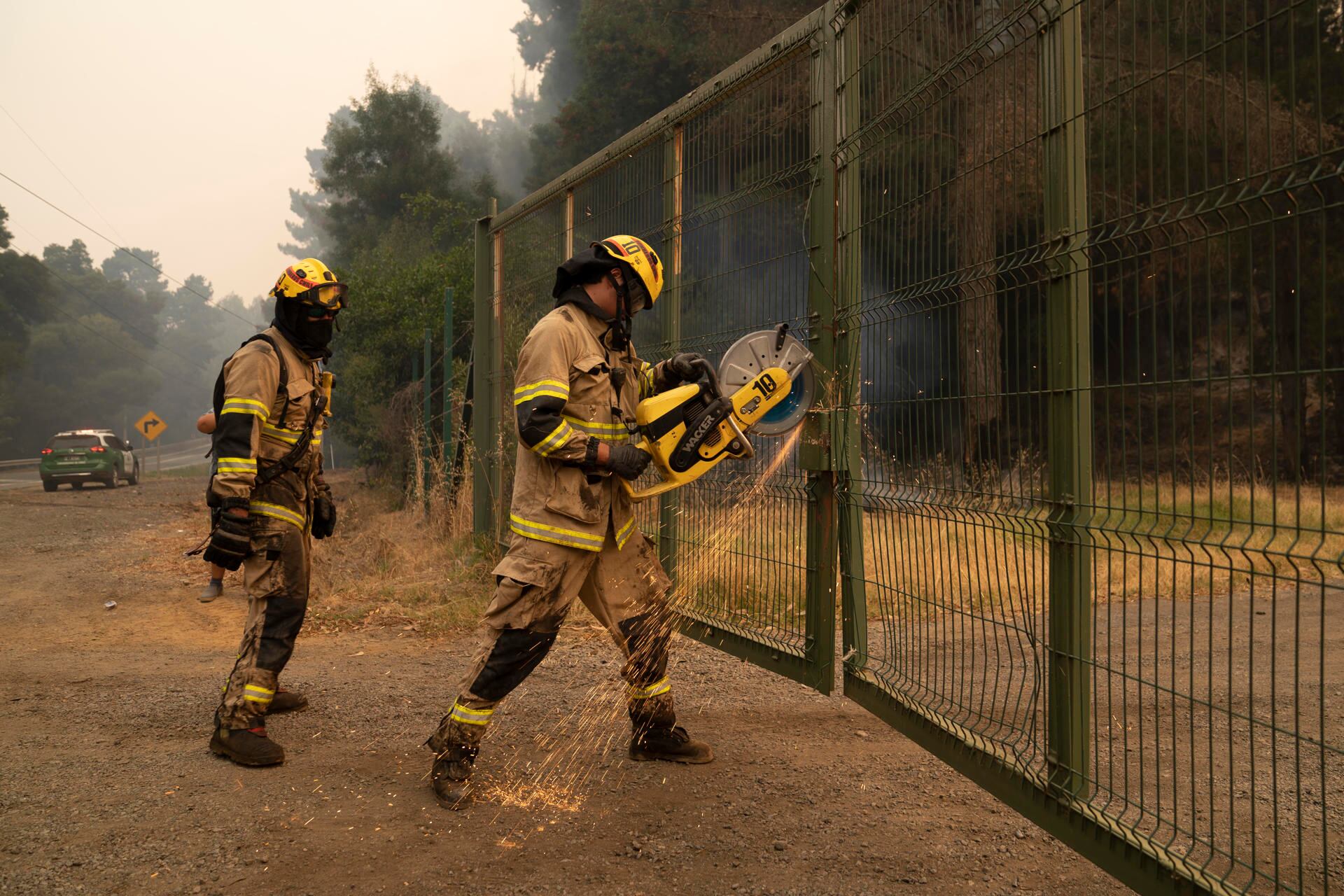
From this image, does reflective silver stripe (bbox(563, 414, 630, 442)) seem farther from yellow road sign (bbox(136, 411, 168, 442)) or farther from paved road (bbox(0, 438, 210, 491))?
yellow road sign (bbox(136, 411, 168, 442))

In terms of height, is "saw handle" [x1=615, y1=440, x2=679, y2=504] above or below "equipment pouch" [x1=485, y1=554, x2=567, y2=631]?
above

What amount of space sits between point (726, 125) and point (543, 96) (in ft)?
170

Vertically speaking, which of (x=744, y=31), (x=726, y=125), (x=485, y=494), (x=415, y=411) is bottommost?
(x=485, y=494)

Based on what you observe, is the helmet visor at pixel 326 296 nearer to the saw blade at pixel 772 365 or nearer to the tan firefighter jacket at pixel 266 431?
the tan firefighter jacket at pixel 266 431

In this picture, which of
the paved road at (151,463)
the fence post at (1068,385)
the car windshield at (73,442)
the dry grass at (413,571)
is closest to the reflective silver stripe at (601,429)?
the fence post at (1068,385)

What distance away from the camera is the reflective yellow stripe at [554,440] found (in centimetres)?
393

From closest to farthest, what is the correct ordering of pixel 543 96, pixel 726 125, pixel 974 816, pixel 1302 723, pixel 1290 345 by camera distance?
1. pixel 1290 345
2. pixel 974 816
3. pixel 1302 723
4. pixel 726 125
5. pixel 543 96

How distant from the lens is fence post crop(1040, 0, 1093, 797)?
2.90 meters

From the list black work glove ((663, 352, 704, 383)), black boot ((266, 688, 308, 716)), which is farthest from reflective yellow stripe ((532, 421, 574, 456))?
black boot ((266, 688, 308, 716))

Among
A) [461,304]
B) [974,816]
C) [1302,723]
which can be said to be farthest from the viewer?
[461,304]

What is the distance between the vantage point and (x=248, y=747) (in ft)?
14.5

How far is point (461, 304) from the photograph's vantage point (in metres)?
16.4

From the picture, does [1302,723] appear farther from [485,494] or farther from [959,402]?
[485,494]

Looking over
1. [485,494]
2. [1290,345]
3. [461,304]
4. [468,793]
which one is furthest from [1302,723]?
[461,304]
